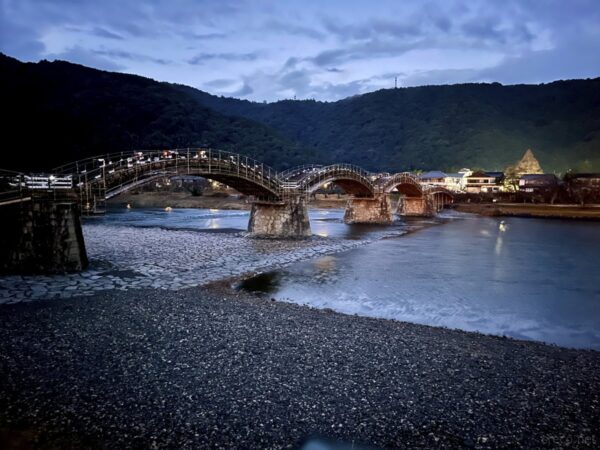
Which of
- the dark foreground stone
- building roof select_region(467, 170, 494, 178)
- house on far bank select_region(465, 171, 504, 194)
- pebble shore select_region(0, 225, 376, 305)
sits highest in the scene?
building roof select_region(467, 170, 494, 178)

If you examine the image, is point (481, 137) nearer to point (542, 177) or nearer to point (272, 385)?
point (542, 177)

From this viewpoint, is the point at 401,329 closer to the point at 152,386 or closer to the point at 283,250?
the point at 152,386

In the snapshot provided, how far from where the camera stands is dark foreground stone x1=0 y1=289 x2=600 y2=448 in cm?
605

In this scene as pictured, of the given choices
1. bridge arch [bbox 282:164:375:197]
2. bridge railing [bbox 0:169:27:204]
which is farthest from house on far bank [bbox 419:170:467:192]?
bridge railing [bbox 0:169:27:204]

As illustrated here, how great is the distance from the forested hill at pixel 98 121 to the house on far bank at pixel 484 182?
182ft

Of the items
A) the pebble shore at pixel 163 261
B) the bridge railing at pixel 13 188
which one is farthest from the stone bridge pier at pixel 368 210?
the bridge railing at pixel 13 188

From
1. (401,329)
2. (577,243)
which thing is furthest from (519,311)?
(577,243)

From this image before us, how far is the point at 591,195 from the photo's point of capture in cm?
7675

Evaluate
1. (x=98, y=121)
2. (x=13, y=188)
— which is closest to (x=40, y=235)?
(x=13, y=188)

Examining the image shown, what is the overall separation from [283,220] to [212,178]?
7178 mm

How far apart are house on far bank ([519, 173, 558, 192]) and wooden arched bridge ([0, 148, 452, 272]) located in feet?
144

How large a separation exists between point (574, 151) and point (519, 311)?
603 feet

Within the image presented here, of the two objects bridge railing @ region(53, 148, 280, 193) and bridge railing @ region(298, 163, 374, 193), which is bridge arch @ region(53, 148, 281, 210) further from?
bridge railing @ region(298, 163, 374, 193)

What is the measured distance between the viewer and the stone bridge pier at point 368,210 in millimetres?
51094
